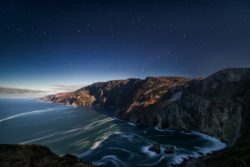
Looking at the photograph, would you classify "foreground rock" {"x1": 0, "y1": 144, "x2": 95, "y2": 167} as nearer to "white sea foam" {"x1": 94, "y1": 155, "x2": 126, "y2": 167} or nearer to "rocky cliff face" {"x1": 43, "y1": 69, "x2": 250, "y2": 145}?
"white sea foam" {"x1": 94, "y1": 155, "x2": 126, "y2": 167}

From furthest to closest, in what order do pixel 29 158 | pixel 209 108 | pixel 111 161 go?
pixel 209 108
pixel 111 161
pixel 29 158

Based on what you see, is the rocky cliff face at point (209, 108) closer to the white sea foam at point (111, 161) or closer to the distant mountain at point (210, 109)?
the distant mountain at point (210, 109)

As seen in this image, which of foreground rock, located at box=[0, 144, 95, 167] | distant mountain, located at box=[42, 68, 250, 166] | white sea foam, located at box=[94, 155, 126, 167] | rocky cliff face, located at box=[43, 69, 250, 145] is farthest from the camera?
rocky cliff face, located at box=[43, 69, 250, 145]

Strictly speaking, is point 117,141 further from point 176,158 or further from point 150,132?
point 176,158

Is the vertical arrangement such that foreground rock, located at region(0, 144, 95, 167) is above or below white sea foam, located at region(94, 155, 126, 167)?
above

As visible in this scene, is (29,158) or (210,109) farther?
(210,109)

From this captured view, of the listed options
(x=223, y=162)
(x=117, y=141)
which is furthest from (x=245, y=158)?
(x=117, y=141)

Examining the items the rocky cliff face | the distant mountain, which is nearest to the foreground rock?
the distant mountain

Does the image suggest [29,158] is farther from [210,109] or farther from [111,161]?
[210,109]

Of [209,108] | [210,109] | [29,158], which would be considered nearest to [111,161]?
[29,158]
